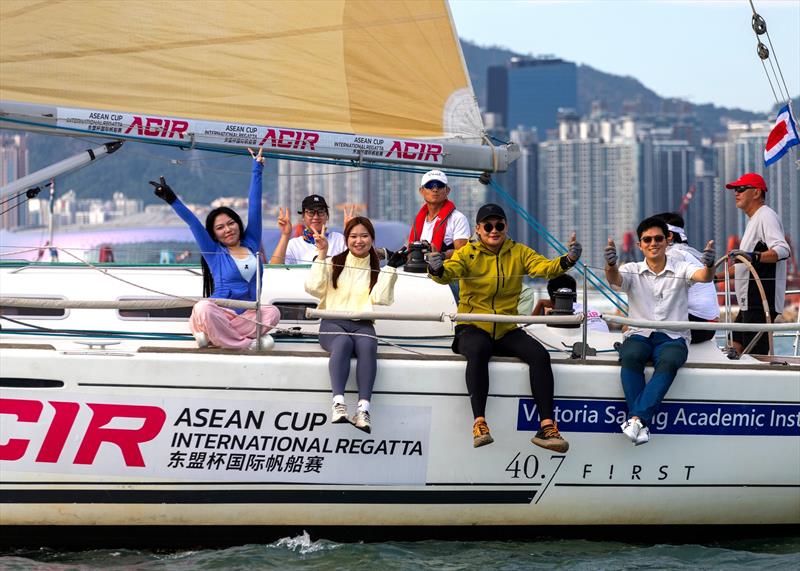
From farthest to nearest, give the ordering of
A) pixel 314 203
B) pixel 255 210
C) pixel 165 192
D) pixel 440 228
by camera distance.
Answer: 1. pixel 440 228
2. pixel 314 203
3. pixel 255 210
4. pixel 165 192

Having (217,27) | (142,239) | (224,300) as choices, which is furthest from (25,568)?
(142,239)

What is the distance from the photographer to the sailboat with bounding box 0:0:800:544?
646cm

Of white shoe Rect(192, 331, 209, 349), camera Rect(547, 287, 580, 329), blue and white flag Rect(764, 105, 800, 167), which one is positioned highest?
blue and white flag Rect(764, 105, 800, 167)

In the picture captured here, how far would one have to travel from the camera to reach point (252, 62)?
788cm

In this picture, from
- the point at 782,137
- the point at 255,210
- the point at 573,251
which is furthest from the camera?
the point at 782,137

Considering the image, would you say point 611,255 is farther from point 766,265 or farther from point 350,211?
point 766,265

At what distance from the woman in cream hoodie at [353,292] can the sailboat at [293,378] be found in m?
0.14

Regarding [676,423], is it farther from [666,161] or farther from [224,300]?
[666,161]

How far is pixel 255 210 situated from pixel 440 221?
1.31 metres

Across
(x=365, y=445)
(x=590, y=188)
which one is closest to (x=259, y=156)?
(x=365, y=445)

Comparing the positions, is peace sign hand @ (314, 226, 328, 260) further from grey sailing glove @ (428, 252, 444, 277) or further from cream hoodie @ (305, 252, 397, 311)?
grey sailing glove @ (428, 252, 444, 277)

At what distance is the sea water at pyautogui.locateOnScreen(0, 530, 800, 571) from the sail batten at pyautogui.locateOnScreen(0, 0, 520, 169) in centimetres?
238

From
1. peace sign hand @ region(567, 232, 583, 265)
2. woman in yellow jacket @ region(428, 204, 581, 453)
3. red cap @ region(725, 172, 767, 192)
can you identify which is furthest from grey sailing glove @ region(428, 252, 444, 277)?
red cap @ region(725, 172, 767, 192)

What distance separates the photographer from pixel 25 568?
249 inches
